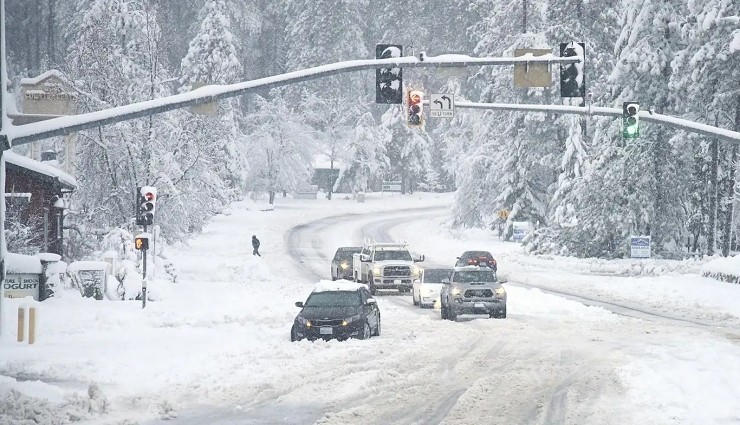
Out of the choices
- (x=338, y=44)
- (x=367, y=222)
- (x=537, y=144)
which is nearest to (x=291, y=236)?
(x=367, y=222)

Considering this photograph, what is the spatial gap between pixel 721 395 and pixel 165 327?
15.1m

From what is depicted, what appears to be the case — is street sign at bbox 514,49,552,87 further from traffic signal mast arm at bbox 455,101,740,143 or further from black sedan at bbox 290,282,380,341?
black sedan at bbox 290,282,380,341

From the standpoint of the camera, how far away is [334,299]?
914 inches

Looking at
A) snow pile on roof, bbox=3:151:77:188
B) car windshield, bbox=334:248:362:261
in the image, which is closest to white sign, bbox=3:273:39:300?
snow pile on roof, bbox=3:151:77:188

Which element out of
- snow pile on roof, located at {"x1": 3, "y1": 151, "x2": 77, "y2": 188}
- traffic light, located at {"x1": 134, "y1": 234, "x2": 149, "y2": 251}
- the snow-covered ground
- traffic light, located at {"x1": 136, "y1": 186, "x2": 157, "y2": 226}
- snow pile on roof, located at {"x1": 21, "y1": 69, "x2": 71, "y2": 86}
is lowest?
the snow-covered ground

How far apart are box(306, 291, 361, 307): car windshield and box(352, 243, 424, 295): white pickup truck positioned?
13514 mm

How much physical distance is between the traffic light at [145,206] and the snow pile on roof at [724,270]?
22178 millimetres

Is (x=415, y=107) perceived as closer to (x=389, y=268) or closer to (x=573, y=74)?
(x=573, y=74)

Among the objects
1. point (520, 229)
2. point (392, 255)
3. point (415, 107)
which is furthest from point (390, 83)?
point (520, 229)

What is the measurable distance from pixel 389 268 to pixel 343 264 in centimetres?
717

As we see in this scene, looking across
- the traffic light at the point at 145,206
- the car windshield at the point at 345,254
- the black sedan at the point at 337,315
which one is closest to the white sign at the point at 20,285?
the traffic light at the point at 145,206

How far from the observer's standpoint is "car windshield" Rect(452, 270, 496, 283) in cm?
2845

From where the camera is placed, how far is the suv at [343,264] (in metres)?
44.6

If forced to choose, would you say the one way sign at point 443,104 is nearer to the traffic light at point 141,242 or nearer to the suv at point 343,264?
the traffic light at point 141,242
